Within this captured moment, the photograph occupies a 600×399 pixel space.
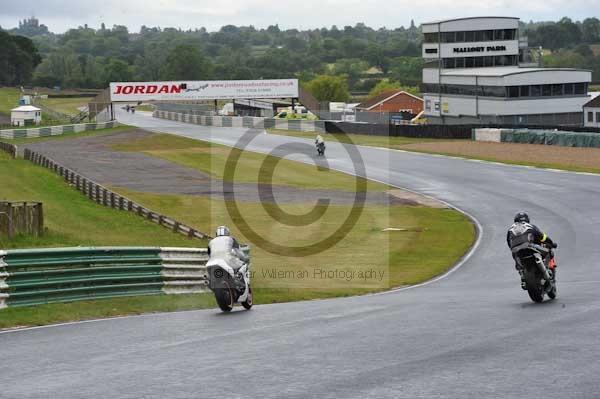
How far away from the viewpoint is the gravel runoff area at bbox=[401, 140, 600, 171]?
192 ft

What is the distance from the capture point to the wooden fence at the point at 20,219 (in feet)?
79.7

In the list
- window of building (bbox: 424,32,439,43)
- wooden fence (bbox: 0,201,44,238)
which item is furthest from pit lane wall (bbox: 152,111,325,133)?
wooden fence (bbox: 0,201,44,238)

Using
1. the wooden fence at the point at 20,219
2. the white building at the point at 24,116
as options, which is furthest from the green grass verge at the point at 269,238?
the white building at the point at 24,116

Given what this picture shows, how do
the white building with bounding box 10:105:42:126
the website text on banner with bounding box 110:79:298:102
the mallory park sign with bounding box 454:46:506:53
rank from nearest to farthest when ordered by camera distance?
1. the white building with bounding box 10:105:42:126
2. the website text on banner with bounding box 110:79:298:102
3. the mallory park sign with bounding box 454:46:506:53

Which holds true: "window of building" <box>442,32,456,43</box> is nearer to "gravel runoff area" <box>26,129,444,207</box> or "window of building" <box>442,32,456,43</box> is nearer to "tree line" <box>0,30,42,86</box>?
"gravel runoff area" <box>26,129,444,207</box>

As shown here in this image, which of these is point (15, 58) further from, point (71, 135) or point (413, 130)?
point (413, 130)

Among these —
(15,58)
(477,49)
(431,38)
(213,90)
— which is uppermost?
(15,58)

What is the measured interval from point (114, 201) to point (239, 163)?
88.1 ft

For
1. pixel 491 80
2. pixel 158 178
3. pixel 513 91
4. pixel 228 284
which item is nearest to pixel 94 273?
pixel 228 284

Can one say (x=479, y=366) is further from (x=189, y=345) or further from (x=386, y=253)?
(x=386, y=253)

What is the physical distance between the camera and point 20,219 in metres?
25.0

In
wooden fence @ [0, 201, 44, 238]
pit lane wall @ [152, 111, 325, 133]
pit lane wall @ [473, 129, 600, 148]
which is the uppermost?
pit lane wall @ [152, 111, 325, 133]

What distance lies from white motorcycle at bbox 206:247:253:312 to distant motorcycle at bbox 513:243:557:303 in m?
4.90

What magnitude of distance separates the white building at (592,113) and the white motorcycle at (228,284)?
3209 inches
